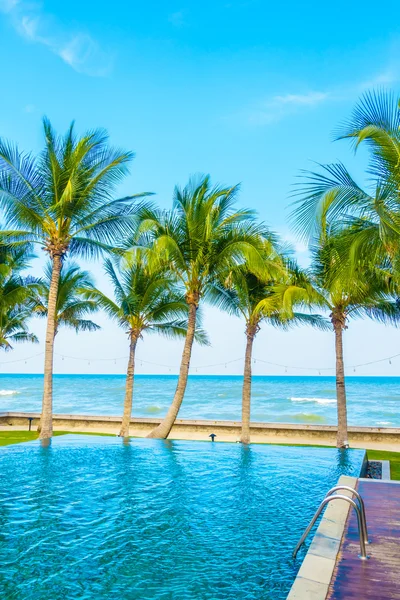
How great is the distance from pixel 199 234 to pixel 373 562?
39.7 ft

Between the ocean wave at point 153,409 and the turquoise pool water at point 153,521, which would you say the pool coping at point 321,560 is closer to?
the turquoise pool water at point 153,521

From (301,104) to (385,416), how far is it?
38209 millimetres

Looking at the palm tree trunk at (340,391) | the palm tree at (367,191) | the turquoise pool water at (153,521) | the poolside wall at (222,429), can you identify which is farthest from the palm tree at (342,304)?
the poolside wall at (222,429)

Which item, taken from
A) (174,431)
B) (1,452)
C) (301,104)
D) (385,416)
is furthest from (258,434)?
(385,416)

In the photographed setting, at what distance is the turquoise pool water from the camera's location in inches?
195

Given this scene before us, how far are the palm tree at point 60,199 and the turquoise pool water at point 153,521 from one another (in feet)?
17.5

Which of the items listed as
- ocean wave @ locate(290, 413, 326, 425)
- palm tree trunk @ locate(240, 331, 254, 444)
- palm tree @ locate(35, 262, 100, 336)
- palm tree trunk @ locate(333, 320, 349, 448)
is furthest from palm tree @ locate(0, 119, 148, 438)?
ocean wave @ locate(290, 413, 326, 425)

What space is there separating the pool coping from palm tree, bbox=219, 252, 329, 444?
9.03 metres

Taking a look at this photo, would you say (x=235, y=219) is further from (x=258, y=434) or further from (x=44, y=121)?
(x=258, y=434)

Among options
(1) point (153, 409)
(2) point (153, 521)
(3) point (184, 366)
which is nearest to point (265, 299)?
(3) point (184, 366)

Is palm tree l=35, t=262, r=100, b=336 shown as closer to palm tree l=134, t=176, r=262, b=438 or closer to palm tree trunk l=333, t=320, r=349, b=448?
palm tree l=134, t=176, r=262, b=438

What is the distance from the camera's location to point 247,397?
1698 cm

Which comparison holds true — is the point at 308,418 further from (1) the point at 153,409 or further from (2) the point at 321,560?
(2) the point at 321,560

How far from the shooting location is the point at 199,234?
1568 cm
